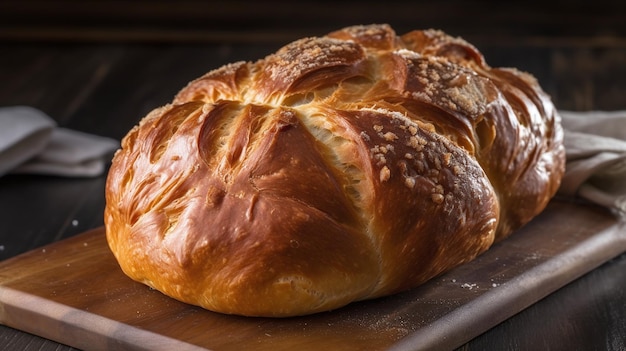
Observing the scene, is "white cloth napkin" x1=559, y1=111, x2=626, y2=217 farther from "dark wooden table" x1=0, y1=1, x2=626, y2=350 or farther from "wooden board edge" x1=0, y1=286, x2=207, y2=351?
"wooden board edge" x1=0, y1=286, x2=207, y2=351

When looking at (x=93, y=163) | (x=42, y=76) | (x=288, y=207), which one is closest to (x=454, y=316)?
(x=288, y=207)

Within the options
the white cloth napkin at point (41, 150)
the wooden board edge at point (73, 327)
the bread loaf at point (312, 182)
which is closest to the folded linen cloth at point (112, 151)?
the white cloth napkin at point (41, 150)

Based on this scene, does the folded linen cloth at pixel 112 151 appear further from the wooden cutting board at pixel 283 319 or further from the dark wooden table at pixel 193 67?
the wooden cutting board at pixel 283 319

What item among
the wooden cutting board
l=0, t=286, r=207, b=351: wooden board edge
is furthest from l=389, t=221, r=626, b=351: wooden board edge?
l=0, t=286, r=207, b=351: wooden board edge

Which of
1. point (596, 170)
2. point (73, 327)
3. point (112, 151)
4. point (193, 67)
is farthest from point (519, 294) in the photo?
point (193, 67)

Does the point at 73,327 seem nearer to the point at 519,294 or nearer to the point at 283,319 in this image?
the point at 283,319
